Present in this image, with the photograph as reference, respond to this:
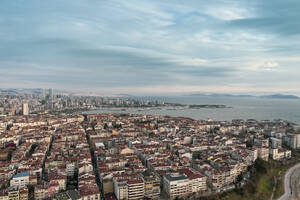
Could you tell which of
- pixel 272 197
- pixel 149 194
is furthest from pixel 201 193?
pixel 272 197

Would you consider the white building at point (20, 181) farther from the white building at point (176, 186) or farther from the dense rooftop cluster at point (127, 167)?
the white building at point (176, 186)

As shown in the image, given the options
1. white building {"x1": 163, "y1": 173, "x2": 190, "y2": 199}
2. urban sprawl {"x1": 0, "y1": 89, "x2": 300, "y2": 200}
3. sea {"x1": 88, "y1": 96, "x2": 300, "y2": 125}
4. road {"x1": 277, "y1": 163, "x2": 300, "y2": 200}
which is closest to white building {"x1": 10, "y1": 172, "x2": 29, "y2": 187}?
urban sprawl {"x1": 0, "y1": 89, "x2": 300, "y2": 200}

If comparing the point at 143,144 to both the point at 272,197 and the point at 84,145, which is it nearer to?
the point at 84,145

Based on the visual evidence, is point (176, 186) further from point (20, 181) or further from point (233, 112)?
point (233, 112)

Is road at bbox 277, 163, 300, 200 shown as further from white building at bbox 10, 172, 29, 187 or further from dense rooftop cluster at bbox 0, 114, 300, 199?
white building at bbox 10, 172, 29, 187

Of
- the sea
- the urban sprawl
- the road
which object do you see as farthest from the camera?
the sea

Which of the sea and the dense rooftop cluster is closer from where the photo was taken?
the dense rooftop cluster

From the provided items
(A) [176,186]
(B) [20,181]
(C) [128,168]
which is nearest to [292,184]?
(A) [176,186]

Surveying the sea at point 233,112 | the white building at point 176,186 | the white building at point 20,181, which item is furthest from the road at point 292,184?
the sea at point 233,112
